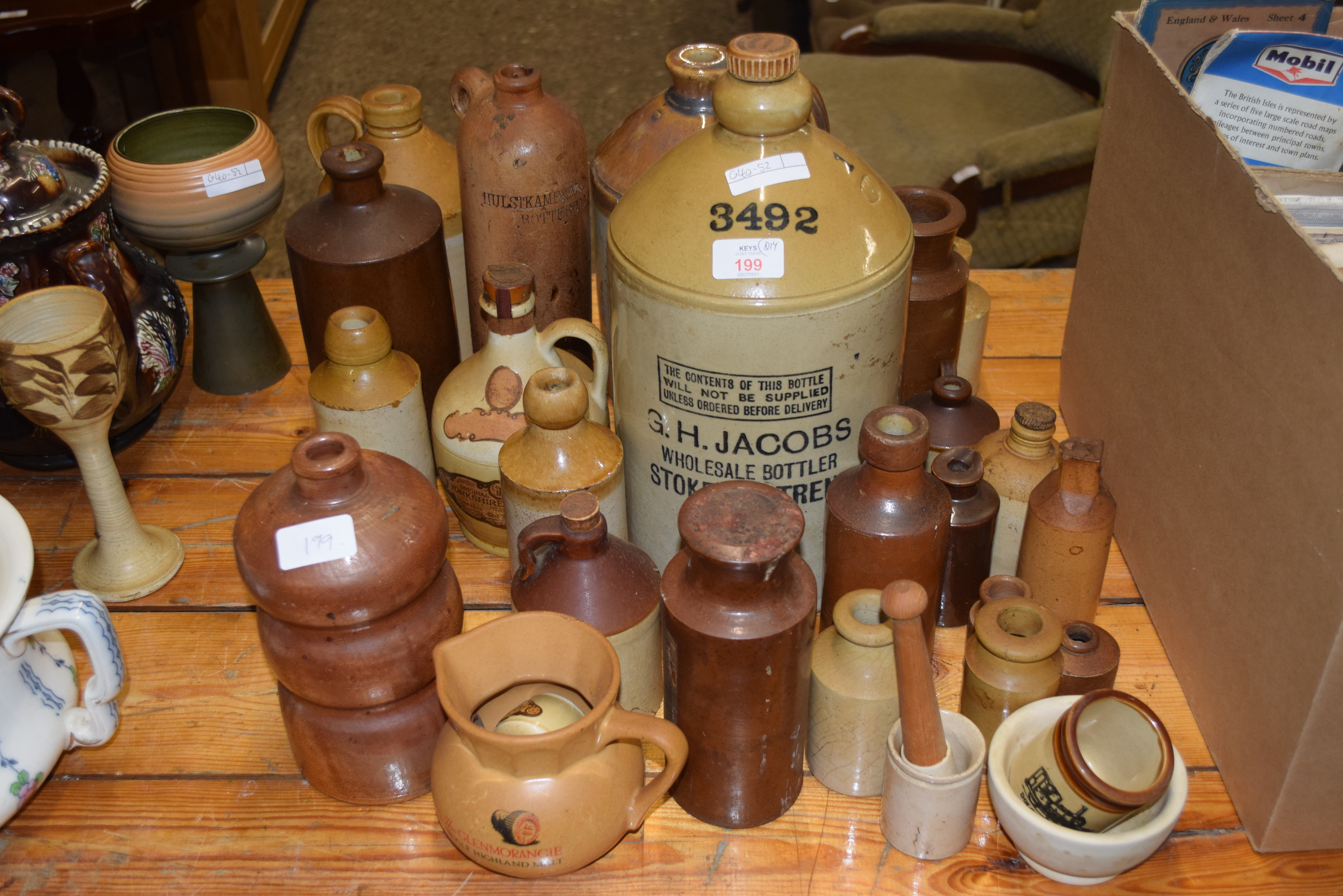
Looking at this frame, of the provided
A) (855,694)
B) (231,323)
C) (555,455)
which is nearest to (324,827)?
(555,455)

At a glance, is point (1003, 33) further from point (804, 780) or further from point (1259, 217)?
point (804, 780)

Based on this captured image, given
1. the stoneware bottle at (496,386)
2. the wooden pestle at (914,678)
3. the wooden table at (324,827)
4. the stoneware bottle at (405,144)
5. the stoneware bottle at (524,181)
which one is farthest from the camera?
the stoneware bottle at (405,144)

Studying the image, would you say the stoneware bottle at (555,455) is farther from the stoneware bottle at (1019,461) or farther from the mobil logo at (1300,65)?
the mobil logo at (1300,65)

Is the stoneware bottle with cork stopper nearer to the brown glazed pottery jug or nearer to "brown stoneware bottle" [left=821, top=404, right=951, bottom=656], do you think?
"brown stoneware bottle" [left=821, top=404, right=951, bottom=656]

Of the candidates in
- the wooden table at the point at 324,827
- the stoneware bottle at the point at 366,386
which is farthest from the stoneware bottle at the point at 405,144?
the wooden table at the point at 324,827

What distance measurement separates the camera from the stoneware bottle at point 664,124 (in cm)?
147

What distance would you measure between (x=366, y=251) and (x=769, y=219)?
1.84ft

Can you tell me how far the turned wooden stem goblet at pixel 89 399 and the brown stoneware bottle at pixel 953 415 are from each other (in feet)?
2.91

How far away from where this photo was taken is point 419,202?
1.54 meters

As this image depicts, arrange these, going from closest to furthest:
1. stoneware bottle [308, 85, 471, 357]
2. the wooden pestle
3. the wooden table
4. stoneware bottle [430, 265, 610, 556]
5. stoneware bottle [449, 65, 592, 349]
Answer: the wooden pestle, the wooden table, stoneware bottle [430, 265, 610, 556], stoneware bottle [449, 65, 592, 349], stoneware bottle [308, 85, 471, 357]

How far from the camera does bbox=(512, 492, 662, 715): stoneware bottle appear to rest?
3.76ft

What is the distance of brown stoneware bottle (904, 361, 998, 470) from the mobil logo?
0.51 m

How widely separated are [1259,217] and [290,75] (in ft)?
12.2

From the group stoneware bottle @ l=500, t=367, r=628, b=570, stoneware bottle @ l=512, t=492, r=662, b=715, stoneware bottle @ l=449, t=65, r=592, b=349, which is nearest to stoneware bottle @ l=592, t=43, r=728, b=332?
stoneware bottle @ l=449, t=65, r=592, b=349
